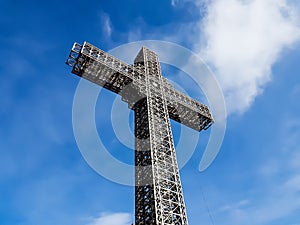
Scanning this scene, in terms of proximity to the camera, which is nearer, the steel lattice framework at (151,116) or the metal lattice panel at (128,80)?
the steel lattice framework at (151,116)

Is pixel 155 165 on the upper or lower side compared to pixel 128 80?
lower

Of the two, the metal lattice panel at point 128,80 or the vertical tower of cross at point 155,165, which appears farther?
the metal lattice panel at point 128,80

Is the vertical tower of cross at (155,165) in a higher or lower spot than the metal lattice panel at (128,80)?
lower

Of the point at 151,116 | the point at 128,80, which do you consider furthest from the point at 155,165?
the point at 128,80

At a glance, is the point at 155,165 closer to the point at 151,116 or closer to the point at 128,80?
the point at 151,116

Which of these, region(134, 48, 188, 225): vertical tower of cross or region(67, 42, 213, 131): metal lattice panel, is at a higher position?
region(67, 42, 213, 131): metal lattice panel

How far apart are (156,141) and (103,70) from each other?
613 cm

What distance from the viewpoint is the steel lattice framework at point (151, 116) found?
44.6ft

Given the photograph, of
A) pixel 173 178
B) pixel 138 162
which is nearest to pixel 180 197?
pixel 173 178

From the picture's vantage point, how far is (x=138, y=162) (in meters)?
15.6

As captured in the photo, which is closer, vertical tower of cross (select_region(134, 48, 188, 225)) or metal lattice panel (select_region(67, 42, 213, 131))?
vertical tower of cross (select_region(134, 48, 188, 225))

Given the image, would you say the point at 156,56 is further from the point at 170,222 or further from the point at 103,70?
the point at 170,222

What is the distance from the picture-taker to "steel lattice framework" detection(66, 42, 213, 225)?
13586 millimetres

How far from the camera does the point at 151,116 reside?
16.7m
